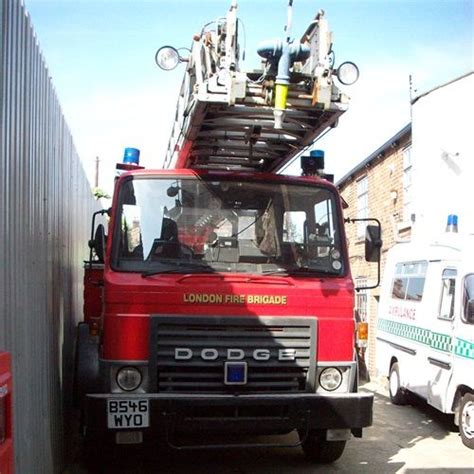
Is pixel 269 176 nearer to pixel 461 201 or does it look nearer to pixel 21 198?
pixel 21 198

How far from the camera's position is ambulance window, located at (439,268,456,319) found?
28.7ft

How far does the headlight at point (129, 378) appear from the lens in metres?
4.97

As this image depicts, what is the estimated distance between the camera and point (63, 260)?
6297 mm

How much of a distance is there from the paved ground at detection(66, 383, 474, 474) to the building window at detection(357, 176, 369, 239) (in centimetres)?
1008

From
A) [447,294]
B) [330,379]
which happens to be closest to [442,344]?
[447,294]

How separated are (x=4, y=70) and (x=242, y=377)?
2911 millimetres

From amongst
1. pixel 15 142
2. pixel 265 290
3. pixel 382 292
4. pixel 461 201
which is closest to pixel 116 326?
pixel 265 290

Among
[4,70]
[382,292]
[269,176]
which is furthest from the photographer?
[382,292]

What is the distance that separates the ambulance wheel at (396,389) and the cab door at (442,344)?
5.08 feet

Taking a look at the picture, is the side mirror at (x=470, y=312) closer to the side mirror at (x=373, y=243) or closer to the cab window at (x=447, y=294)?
the cab window at (x=447, y=294)

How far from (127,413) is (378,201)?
13.2m

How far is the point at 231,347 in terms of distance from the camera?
5.09 metres

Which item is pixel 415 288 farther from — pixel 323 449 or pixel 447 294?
pixel 323 449

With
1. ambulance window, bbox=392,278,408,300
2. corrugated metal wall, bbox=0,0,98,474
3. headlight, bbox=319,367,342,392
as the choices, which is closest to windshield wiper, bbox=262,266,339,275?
headlight, bbox=319,367,342,392
